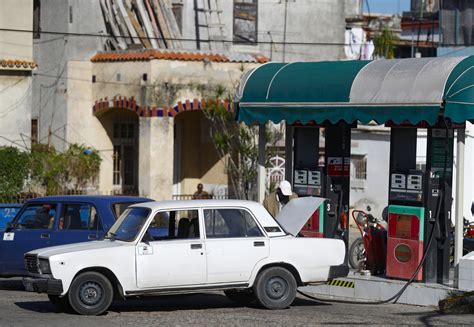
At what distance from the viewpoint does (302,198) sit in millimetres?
17516

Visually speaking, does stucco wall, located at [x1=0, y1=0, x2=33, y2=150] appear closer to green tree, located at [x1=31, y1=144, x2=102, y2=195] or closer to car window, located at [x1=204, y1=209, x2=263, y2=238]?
green tree, located at [x1=31, y1=144, x2=102, y2=195]

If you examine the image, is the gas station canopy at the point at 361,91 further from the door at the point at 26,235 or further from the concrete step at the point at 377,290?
the door at the point at 26,235

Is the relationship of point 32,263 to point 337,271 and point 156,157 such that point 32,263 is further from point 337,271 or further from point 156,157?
point 156,157

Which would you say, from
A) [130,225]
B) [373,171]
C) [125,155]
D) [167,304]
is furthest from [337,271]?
[125,155]

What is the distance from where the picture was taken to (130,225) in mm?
15258

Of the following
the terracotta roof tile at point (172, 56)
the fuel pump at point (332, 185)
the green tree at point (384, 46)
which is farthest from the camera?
the green tree at point (384, 46)

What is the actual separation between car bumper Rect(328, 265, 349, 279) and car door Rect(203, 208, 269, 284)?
1.04 metres

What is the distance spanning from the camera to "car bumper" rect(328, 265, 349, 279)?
51.3 feet

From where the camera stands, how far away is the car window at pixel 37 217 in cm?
1788

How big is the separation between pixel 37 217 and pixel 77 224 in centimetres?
79

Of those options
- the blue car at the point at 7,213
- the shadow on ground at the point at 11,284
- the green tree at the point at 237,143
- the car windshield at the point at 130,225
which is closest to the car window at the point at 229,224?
the car windshield at the point at 130,225

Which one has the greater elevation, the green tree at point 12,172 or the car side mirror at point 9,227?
the green tree at point 12,172

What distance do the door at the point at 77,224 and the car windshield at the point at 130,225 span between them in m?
1.90

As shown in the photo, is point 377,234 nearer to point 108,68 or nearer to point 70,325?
point 70,325
